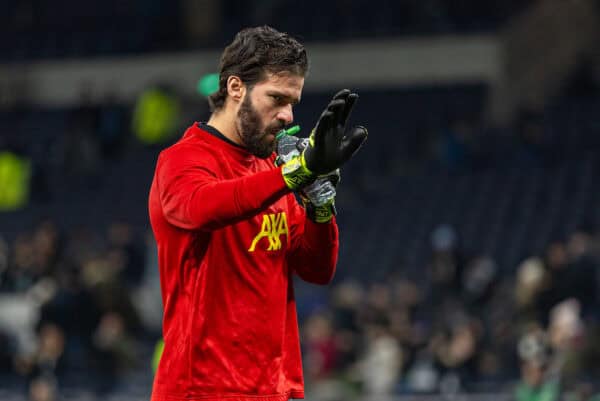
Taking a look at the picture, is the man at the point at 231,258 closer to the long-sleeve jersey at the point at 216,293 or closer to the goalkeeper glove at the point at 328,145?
the long-sleeve jersey at the point at 216,293

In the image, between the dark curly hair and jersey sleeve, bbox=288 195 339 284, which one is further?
jersey sleeve, bbox=288 195 339 284

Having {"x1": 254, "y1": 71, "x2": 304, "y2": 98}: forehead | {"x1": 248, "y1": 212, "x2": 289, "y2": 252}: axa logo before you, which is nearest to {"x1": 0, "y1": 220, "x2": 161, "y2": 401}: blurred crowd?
{"x1": 248, "y1": 212, "x2": 289, "y2": 252}: axa logo

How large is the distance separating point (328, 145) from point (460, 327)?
8388 mm

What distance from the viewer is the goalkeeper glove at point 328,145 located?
3.22 meters

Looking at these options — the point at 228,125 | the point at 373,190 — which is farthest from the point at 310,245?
the point at 373,190

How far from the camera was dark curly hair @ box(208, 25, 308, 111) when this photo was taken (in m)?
3.56

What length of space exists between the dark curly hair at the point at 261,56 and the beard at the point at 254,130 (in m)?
0.07

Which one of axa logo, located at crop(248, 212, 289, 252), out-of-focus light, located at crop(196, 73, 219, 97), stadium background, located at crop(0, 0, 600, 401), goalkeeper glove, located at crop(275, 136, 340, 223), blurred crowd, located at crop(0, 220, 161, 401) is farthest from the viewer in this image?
blurred crowd, located at crop(0, 220, 161, 401)

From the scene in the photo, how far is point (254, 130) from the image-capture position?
361cm

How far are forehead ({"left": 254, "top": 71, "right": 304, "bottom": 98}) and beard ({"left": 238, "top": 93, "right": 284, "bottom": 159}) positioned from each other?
0.19 feet

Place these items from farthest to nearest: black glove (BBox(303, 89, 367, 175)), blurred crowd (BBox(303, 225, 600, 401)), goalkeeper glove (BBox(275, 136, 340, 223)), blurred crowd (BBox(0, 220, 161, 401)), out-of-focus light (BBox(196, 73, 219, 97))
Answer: blurred crowd (BBox(0, 220, 161, 401)) → blurred crowd (BBox(303, 225, 600, 401)) → out-of-focus light (BBox(196, 73, 219, 97)) → goalkeeper glove (BBox(275, 136, 340, 223)) → black glove (BBox(303, 89, 367, 175))

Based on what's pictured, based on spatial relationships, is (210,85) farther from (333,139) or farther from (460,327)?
(460,327)

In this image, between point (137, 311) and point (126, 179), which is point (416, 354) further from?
point (126, 179)

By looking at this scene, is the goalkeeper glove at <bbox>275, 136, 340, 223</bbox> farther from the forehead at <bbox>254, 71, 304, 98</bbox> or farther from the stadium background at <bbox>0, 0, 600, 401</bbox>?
the stadium background at <bbox>0, 0, 600, 401</bbox>
